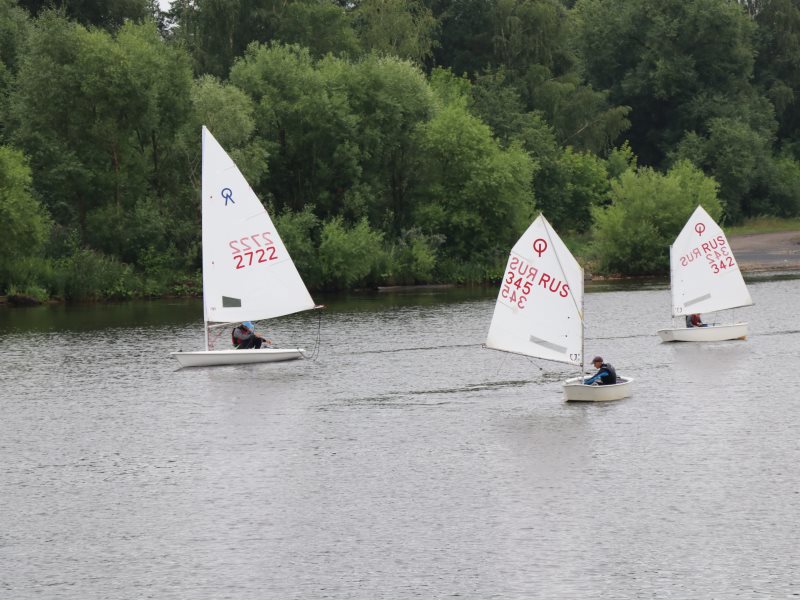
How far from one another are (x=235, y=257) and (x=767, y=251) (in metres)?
77.6

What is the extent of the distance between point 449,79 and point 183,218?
41872mm

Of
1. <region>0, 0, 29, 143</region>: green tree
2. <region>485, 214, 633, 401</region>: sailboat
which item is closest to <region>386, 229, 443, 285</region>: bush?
Result: <region>0, 0, 29, 143</region>: green tree

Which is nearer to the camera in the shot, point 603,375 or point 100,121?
point 603,375

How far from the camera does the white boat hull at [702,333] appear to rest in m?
65.8

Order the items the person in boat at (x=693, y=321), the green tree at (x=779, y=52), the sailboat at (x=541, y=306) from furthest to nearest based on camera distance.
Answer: the green tree at (x=779, y=52), the person in boat at (x=693, y=321), the sailboat at (x=541, y=306)

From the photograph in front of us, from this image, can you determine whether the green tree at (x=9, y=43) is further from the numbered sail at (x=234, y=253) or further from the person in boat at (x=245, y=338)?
the person in boat at (x=245, y=338)

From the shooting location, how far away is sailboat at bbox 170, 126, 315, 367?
60.6 m

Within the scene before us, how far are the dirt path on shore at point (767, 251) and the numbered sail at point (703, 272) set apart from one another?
1790 inches

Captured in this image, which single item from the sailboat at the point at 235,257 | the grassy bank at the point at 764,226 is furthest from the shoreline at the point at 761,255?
the sailboat at the point at 235,257

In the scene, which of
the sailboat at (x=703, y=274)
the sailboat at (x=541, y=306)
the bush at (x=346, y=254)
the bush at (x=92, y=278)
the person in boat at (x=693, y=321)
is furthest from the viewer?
the bush at (x=346, y=254)

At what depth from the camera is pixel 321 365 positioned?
6066cm

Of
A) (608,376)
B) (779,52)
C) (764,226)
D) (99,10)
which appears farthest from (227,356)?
(779,52)

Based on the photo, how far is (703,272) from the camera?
68.0m

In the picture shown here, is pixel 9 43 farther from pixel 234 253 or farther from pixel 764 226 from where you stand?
pixel 764 226
